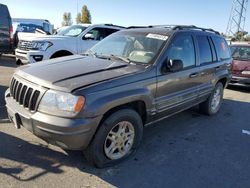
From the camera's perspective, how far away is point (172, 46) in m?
4.46

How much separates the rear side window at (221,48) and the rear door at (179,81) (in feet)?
4.07

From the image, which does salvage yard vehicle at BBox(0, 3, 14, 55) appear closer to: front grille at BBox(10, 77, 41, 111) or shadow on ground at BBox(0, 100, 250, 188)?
shadow on ground at BBox(0, 100, 250, 188)

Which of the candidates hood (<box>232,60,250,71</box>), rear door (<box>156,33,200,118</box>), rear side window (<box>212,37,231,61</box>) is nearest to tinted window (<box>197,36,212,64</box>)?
rear door (<box>156,33,200,118</box>)

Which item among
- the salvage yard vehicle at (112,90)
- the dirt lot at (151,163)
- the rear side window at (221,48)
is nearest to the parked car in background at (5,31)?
the dirt lot at (151,163)

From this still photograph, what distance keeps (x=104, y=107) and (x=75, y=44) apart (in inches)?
256

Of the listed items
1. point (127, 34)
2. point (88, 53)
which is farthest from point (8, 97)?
point (127, 34)

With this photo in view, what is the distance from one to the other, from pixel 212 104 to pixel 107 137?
3458 mm

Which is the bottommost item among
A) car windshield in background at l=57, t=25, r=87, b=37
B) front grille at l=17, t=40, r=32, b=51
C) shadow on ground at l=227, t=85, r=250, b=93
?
shadow on ground at l=227, t=85, r=250, b=93

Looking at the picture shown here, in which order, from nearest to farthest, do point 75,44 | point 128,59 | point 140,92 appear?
point 140,92 < point 128,59 < point 75,44

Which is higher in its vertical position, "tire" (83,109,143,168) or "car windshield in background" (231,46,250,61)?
"car windshield in background" (231,46,250,61)

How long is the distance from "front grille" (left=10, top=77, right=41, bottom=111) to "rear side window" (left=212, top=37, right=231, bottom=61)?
4.12m

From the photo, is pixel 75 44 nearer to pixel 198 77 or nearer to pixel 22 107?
pixel 198 77

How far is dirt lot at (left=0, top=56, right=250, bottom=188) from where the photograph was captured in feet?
11.0

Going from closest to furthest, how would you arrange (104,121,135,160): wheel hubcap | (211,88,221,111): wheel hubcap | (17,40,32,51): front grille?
(104,121,135,160): wheel hubcap, (211,88,221,111): wheel hubcap, (17,40,32,51): front grille
